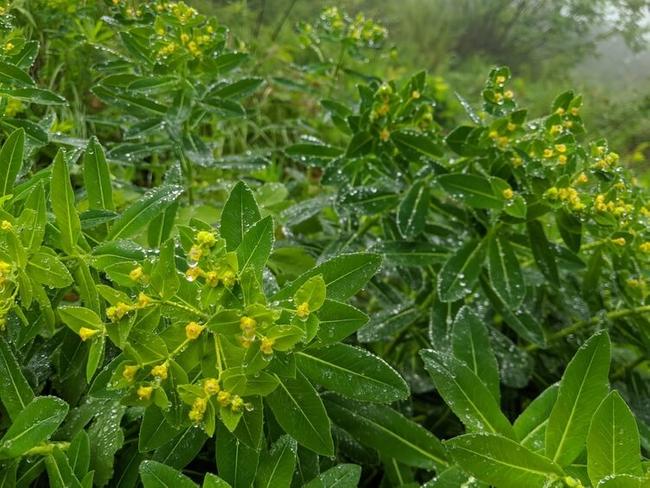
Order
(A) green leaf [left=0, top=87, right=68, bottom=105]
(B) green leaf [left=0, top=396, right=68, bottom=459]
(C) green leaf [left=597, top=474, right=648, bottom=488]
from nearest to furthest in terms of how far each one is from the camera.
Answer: (C) green leaf [left=597, top=474, right=648, bottom=488]
(B) green leaf [left=0, top=396, right=68, bottom=459]
(A) green leaf [left=0, top=87, right=68, bottom=105]

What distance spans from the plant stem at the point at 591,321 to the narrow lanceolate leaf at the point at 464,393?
0.37m

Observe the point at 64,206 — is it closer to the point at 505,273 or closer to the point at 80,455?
the point at 80,455

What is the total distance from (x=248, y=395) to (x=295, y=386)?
11 centimetres

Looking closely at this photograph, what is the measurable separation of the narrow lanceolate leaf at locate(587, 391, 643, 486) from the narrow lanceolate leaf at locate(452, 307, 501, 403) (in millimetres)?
310

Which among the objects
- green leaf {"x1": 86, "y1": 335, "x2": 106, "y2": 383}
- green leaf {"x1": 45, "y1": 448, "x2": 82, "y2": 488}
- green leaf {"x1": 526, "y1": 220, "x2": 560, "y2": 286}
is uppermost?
green leaf {"x1": 526, "y1": 220, "x2": 560, "y2": 286}

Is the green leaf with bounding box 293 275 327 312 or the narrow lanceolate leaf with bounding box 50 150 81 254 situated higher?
the green leaf with bounding box 293 275 327 312

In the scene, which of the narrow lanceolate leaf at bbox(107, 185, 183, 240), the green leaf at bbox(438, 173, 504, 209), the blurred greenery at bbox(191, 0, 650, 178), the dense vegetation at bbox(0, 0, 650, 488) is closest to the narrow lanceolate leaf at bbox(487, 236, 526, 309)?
the dense vegetation at bbox(0, 0, 650, 488)

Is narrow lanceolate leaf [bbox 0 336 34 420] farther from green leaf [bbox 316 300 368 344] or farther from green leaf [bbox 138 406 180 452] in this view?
green leaf [bbox 316 300 368 344]

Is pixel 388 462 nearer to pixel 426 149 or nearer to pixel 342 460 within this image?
pixel 342 460

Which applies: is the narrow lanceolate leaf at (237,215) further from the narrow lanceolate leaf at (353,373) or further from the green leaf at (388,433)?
the green leaf at (388,433)

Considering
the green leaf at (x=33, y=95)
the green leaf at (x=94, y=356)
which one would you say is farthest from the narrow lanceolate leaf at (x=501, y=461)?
the green leaf at (x=33, y=95)

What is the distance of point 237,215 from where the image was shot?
2.66ft

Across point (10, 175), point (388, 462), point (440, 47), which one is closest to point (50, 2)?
point (10, 175)

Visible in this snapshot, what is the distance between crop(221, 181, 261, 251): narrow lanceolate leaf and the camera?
802mm
